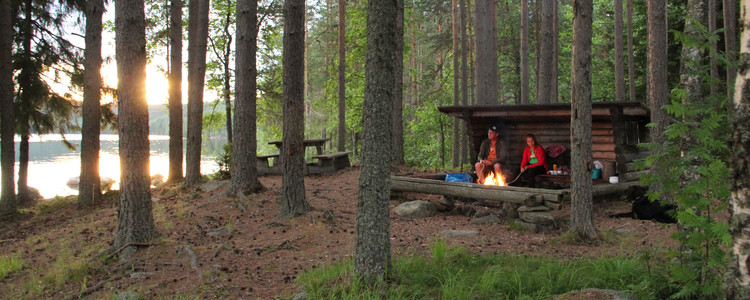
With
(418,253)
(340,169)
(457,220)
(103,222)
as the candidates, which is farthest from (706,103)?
(340,169)

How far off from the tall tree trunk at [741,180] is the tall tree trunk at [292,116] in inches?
283

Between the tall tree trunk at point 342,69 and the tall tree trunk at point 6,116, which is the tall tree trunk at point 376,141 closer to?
the tall tree trunk at point 6,116

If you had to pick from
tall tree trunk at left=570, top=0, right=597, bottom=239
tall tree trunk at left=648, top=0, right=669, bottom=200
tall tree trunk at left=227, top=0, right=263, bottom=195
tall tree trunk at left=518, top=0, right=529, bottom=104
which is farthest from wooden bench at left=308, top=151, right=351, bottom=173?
tall tree trunk at left=518, top=0, right=529, bottom=104

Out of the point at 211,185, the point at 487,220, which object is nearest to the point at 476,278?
the point at 487,220

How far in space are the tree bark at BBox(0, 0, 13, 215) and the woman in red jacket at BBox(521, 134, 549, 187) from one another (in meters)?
14.5

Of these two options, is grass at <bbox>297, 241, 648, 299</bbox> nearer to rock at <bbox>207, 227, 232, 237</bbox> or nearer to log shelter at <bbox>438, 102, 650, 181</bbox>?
rock at <bbox>207, 227, 232, 237</bbox>

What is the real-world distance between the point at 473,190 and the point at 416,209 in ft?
4.39

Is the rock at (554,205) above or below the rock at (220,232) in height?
above

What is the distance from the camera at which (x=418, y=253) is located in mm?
6977

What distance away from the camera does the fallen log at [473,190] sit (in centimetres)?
948

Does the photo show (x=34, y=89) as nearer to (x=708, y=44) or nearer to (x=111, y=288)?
(x=111, y=288)

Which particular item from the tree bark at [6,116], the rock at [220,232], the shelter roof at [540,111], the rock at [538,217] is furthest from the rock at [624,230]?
the tree bark at [6,116]

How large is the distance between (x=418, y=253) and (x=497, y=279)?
1761mm

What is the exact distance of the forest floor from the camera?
250 inches
